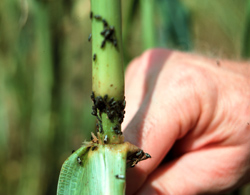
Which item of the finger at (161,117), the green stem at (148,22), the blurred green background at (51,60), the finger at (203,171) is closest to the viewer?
the finger at (161,117)

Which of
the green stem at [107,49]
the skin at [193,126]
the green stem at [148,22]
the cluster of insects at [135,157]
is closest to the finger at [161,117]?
the skin at [193,126]

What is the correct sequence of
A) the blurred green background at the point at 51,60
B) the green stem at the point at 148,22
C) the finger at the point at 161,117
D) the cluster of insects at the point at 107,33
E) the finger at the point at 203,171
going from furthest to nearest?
the blurred green background at the point at 51,60 < the green stem at the point at 148,22 < the finger at the point at 203,171 < the finger at the point at 161,117 < the cluster of insects at the point at 107,33

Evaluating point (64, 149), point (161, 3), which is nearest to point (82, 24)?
point (161, 3)

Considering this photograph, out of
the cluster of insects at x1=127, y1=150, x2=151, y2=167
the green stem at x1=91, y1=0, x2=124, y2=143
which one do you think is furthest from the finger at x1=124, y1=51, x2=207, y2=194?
the green stem at x1=91, y1=0, x2=124, y2=143

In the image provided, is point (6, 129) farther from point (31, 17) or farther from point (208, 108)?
point (208, 108)

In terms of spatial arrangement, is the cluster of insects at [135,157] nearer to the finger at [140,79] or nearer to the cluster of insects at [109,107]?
the cluster of insects at [109,107]

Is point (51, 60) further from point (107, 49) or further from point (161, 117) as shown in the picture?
point (107, 49)

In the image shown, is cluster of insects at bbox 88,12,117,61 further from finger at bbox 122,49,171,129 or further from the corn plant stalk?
finger at bbox 122,49,171,129
